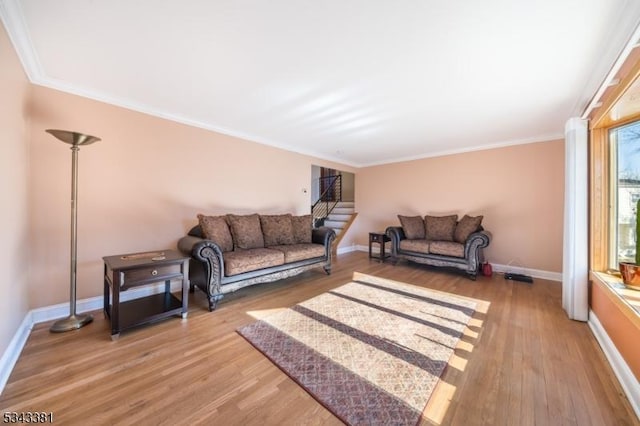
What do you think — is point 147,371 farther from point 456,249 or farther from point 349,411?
point 456,249

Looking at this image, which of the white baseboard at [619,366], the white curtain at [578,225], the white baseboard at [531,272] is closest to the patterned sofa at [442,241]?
the white baseboard at [531,272]

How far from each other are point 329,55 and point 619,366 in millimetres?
3040

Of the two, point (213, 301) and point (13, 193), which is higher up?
point (13, 193)

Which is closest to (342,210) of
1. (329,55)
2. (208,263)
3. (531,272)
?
(531,272)

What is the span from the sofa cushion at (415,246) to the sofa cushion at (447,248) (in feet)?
0.28

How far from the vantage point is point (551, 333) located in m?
2.11

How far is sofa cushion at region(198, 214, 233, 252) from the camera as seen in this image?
2.96 metres

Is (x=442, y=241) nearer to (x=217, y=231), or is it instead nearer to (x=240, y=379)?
(x=217, y=231)

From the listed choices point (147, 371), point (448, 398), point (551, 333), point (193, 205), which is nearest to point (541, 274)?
point (551, 333)

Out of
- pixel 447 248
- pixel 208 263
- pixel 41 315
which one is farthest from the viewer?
pixel 447 248

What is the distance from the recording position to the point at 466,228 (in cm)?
404

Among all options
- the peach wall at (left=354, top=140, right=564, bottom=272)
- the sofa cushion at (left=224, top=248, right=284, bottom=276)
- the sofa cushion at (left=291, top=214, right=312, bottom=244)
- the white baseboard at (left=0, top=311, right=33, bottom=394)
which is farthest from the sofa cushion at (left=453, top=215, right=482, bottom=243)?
the white baseboard at (left=0, top=311, right=33, bottom=394)

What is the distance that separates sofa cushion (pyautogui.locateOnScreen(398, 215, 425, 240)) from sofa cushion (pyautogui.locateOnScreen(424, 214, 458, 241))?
11cm

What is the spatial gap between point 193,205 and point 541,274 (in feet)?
18.4
